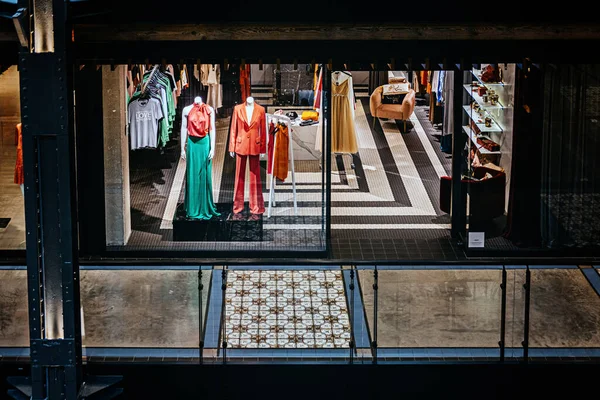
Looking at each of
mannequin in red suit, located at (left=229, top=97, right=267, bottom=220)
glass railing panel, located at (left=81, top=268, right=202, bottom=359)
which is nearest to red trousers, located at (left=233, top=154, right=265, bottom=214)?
mannequin in red suit, located at (left=229, top=97, right=267, bottom=220)

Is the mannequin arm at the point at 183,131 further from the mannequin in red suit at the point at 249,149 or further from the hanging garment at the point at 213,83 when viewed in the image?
the mannequin in red suit at the point at 249,149

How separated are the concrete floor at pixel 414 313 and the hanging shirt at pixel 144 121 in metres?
3.23

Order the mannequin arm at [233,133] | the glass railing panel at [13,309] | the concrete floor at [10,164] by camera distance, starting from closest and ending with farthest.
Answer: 1. the glass railing panel at [13,309]
2. the concrete floor at [10,164]
3. the mannequin arm at [233,133]

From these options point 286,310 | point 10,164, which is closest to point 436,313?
point 286,310

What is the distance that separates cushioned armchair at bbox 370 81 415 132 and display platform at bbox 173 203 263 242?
316 centimetres

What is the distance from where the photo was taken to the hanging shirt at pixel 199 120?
1312 centimetres

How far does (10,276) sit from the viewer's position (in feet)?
34.5

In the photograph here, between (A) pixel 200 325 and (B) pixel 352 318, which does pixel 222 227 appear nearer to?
(A) pixel 200 325

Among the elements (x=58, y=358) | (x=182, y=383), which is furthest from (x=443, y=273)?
(x=58, y=358)

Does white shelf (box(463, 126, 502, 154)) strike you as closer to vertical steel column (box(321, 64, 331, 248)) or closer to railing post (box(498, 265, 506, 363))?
vertical steel column (box(321, 64, 331, 248))

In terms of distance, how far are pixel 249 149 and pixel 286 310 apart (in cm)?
326

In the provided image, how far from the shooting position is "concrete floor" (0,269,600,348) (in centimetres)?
1016

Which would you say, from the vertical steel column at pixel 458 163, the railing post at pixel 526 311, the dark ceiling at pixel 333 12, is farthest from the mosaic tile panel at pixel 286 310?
the vertical steel column at pixel 458 163

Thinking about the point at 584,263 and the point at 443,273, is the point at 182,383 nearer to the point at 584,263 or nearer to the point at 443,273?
the point at 443,273
